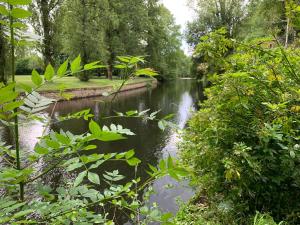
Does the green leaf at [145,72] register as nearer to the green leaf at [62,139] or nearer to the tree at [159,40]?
the green leaf at [62,139]

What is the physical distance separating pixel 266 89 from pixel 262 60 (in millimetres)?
416

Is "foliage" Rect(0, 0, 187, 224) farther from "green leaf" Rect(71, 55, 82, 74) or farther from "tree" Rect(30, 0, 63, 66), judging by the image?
"tree" Rect(30, 0, 63, 66)

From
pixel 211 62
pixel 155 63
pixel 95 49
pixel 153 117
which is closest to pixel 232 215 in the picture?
pixel 211 62

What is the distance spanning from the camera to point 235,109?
348 centimetres

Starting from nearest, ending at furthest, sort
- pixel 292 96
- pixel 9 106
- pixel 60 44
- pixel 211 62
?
1. pixel 9 106
2. pixel 292 96
3. pixel 211 62
4. pixel 60 44

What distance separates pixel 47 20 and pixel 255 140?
90.5 ft

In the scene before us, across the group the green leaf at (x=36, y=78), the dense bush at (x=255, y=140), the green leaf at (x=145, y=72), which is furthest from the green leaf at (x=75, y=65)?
the dense bush at (x=255, y=140)

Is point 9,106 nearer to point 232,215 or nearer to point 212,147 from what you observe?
point 212,147

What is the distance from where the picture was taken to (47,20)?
26.6m

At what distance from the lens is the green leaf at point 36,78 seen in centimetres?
109

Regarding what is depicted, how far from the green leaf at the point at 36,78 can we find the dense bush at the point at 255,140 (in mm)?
2241

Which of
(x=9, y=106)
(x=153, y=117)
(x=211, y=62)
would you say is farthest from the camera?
(x=211, y=62)

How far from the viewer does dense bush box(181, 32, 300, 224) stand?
2941mm

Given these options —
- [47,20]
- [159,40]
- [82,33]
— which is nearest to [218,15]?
[159,40]
